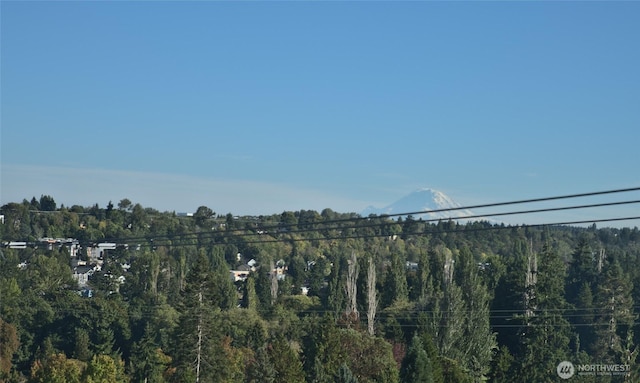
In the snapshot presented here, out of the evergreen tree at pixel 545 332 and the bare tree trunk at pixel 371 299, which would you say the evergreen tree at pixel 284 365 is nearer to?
the evergreen tree at pixel 545 332

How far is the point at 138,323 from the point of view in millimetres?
66625

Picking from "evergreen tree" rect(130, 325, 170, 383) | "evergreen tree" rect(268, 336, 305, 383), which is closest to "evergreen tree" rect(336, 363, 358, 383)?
"evergreen tree" rect(268, 336, 305, 383)

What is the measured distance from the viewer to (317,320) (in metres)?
64.3

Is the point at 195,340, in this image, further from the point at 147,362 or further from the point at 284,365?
the point at 284,365

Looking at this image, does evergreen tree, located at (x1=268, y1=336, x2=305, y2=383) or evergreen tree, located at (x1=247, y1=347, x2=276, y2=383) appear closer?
evergreen tree, located at (x1=268, y1=336, x2=305, y2=383)

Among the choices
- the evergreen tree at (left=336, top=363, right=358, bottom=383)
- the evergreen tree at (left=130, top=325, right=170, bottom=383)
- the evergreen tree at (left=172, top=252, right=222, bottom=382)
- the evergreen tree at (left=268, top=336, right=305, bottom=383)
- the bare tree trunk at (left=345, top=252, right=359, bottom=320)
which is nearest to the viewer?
the evergreen tree at (left=336, top=363, right=358, bottom=383)

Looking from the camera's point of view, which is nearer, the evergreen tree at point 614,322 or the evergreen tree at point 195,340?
the evergreen tree at point 195,340

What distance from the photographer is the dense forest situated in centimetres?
4650

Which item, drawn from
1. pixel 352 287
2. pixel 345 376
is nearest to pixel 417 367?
pixel 345 376

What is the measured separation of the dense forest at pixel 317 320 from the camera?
4650 centimetres

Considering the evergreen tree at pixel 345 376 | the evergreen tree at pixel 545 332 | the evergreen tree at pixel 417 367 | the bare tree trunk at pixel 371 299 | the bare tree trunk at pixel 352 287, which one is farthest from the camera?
the bare tree trunk at pixel 352 287

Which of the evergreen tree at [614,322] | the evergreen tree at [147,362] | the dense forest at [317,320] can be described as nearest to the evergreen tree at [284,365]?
the dense forest at [317,320]

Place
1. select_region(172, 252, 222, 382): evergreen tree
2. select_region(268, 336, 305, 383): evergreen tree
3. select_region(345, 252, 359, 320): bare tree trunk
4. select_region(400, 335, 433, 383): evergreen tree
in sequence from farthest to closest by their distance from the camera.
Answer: select_region(345, 252, 359, 320): bare tree trunk < select_region(172, 252, 222, 382): evergreen tree < select_region(268, 336, 305, 383): evergreen tree < select_region(400, 335, 433, 383): evergreen tree

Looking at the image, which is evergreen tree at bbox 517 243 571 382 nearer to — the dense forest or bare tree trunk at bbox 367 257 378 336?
the dense forest
